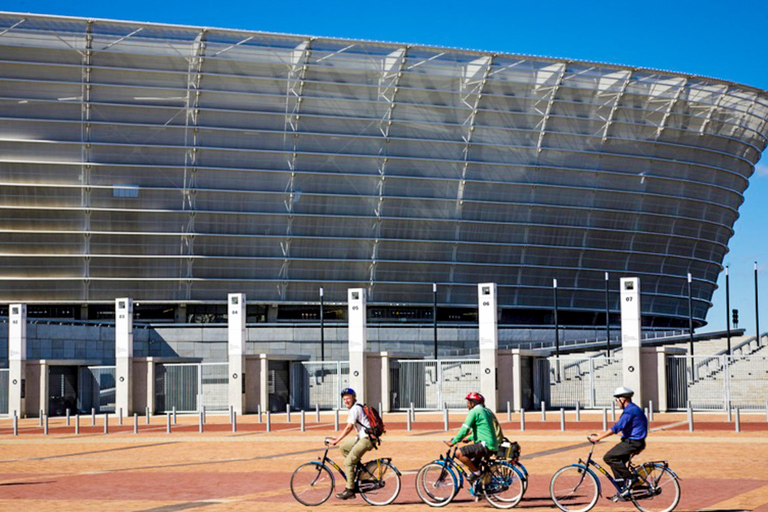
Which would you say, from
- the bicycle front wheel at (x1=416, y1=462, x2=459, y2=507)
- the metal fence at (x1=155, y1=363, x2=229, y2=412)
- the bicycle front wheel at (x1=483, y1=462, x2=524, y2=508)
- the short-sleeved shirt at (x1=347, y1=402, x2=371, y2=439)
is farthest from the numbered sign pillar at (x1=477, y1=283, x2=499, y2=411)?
the bicycle front wheel at (x1=483, y1=462, x2=524, y2=508)

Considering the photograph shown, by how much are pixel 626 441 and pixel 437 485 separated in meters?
3.04

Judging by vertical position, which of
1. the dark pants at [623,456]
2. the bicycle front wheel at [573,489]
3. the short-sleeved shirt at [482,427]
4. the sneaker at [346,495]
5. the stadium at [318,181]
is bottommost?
the sneaker at [346,495]

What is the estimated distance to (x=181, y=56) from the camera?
3479 inches

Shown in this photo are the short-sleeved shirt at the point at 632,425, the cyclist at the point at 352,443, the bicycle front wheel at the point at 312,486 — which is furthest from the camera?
the bicycle front wheel at the point at 312,486

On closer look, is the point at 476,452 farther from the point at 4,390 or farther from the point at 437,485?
the point at 4,390

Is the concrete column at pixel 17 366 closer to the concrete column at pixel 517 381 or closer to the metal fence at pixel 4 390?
the metal fence at pixel 4 390

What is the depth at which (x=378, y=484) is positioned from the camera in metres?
18.4

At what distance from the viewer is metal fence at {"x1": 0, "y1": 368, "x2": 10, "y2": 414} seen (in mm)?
55719

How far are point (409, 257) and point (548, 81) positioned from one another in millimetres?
18994

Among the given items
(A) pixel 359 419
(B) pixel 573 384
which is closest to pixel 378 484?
(A) pixel 359 419

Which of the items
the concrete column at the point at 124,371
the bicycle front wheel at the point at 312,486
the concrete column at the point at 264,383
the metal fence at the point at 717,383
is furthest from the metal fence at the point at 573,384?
the bicycle front wheel at the point at 312,486

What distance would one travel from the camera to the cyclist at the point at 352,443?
1833cm

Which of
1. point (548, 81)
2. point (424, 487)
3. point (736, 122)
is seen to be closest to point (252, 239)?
point (548, 81)

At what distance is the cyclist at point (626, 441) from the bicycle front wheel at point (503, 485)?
1411 millimetres
